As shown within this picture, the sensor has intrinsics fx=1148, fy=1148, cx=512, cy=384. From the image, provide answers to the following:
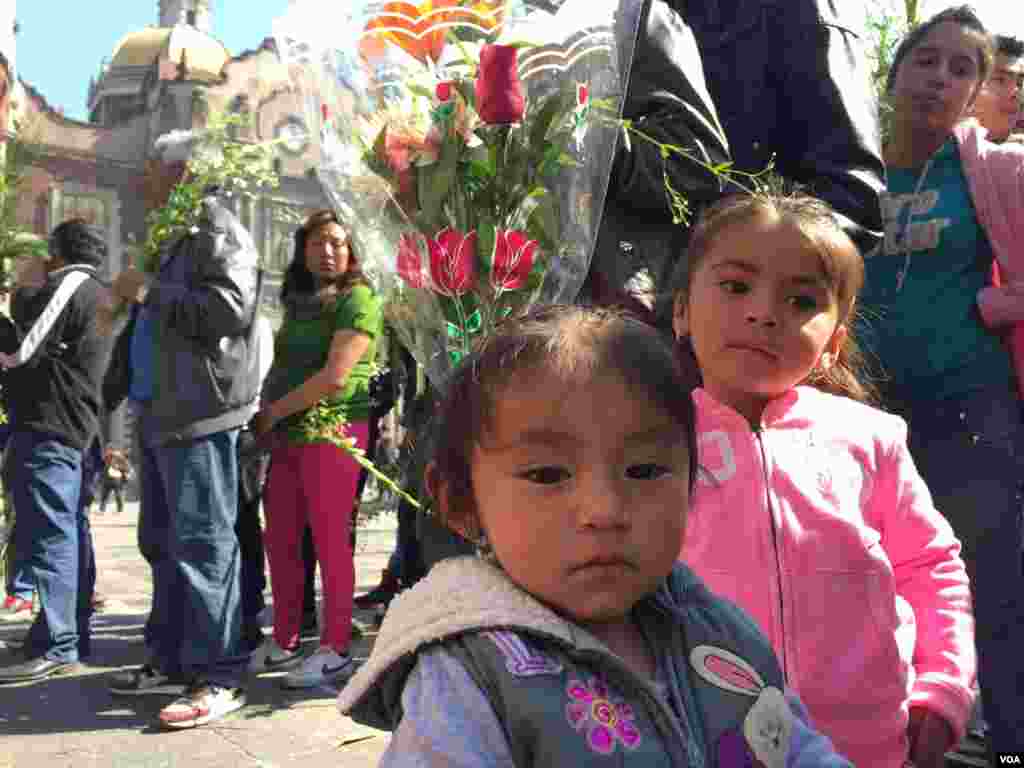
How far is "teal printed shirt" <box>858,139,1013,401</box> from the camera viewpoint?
263 cm

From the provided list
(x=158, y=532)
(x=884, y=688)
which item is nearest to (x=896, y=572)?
(x=884, y=688)

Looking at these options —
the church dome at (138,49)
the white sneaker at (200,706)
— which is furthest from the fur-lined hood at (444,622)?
the church dome at (138,49)

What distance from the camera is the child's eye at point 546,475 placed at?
112 centimetres

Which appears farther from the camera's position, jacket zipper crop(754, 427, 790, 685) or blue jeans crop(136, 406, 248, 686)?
blue jeans crop(136, 406, 248, 686)

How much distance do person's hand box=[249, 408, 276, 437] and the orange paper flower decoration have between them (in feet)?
8.57

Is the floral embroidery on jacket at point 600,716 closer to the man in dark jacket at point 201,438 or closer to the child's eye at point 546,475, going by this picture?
the child's eye at point 546,475

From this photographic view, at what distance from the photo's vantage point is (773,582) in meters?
1.57

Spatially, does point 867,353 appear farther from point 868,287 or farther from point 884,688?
point 884,688

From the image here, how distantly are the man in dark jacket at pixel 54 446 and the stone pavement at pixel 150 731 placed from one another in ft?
0.64

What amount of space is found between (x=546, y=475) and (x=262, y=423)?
3237mm

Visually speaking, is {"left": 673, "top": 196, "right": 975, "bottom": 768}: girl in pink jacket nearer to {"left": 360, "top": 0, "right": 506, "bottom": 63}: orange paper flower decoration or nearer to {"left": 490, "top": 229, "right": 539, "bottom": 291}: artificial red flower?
{"left": 490, "top": 229, "right": 539, "bottom": 291}: artificial red flower

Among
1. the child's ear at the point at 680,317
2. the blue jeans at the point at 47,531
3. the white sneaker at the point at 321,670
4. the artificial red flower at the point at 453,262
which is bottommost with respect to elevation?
the white sneaker at the point at 321,670

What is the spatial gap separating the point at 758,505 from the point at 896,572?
0.27 m

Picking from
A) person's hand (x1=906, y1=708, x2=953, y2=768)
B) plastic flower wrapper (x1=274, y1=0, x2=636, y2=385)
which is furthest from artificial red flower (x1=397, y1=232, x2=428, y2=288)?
person's hand (x1=906, y1=708, x2=953, y2=768)
